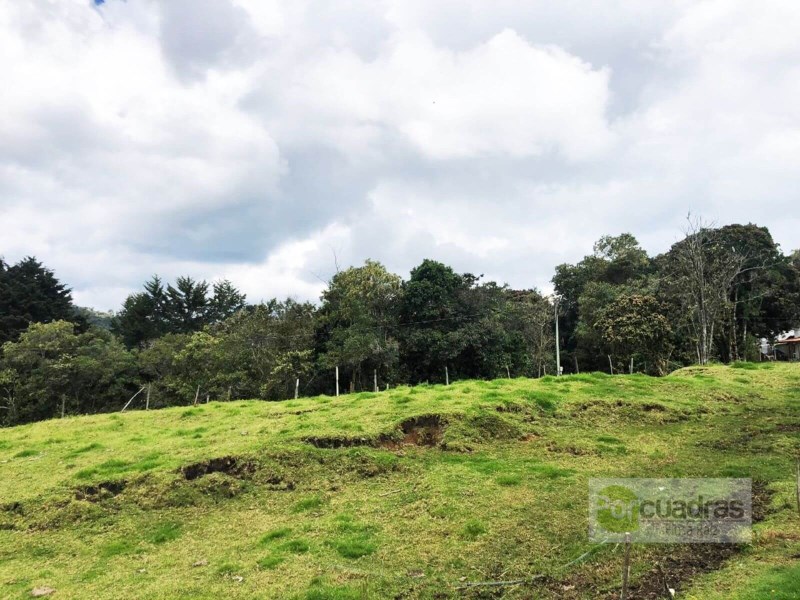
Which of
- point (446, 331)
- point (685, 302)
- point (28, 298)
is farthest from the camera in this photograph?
point (28, 298)

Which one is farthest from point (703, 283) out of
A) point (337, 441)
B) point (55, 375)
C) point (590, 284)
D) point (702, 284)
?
point (55, 375)

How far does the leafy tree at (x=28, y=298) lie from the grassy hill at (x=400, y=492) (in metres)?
36.4

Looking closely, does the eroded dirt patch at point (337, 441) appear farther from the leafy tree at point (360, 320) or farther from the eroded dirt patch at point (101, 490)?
the leafy tree at point (360, 320)

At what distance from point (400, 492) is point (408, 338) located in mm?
23615

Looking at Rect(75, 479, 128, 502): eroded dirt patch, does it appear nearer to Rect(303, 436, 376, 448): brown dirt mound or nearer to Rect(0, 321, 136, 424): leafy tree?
Rect(303, 436, 376, 448): brown dirt mound

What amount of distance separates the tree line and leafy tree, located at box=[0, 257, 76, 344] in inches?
366

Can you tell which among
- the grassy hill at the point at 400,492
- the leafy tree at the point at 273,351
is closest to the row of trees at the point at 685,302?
the grassy hill at the point at 400,492

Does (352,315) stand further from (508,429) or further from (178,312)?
(178,312)

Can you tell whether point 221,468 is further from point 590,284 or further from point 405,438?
point 590,284

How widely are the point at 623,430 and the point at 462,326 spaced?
71.9 feet

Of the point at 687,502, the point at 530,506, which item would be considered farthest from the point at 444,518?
the point at 687,502

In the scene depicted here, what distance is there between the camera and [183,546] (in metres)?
7.90

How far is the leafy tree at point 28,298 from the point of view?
148 ft

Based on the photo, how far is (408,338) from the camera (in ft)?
108
